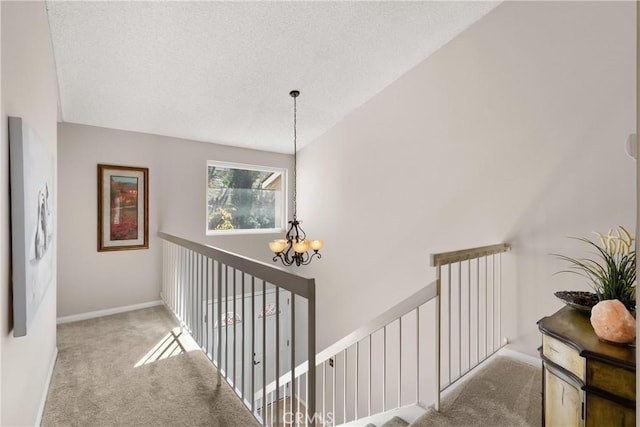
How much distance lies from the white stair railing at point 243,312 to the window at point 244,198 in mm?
985

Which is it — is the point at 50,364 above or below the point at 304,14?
below

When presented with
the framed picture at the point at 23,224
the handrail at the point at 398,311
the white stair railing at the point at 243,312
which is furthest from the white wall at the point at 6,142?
the handrail at the point at 398,311

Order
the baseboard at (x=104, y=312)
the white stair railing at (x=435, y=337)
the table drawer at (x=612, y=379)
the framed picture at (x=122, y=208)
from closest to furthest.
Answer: the table drawer at (x=612, y=379)
the white stair railing at (x=435, y=337)
the baseboard at (x=104, y=312)
the framed picture at (x=122, y=208)

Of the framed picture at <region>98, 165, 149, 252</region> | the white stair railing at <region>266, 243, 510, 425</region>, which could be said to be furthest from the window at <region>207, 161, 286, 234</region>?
the white stair railing at <region>266, 243, 510, 425</region>

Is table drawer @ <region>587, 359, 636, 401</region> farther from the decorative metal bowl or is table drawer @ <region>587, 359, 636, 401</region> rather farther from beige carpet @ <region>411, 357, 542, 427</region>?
beige carpet @ <region>411, 357, 542, 427</region>

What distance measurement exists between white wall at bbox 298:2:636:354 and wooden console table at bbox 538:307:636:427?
1.31 m

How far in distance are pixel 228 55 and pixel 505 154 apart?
2.68 metres

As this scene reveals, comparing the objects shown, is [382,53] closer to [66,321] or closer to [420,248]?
[420,248]

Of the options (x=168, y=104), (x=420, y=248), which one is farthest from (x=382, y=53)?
(x=168, y=104)

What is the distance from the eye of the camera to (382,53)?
3.06 meters

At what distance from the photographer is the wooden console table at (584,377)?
40.0 inches

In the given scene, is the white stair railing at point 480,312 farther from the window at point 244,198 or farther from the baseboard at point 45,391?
the window at point 244,198

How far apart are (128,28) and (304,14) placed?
1377mm

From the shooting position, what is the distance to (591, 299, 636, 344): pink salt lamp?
1.10 metres
